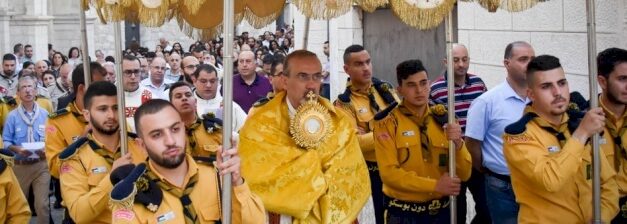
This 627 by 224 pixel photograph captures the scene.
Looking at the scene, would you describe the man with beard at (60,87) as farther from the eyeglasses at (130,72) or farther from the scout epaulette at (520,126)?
the scout epaulette at (520,126)

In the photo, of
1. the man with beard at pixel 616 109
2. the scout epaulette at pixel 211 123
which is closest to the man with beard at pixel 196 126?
the scout epaulette at pixel 211 123

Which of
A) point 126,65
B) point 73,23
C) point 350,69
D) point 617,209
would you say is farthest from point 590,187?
point 73,23

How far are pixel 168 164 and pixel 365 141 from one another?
3514 millimetres

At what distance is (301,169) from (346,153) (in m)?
0.37

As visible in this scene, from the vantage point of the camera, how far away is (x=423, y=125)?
787 cm

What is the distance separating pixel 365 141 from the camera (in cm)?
873

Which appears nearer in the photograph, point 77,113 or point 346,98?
Answer: point 77,113

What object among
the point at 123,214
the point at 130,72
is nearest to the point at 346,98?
the point at 130,72

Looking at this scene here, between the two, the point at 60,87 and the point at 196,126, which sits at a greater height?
the point at 60,87

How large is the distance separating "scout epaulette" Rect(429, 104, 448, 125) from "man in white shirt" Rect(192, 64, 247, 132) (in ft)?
6.98

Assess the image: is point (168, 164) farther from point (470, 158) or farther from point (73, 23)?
point (73, 23)

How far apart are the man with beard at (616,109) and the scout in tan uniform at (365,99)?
260 cm

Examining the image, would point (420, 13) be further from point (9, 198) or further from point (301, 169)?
point (9, 198)

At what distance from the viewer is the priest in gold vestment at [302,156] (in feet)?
22.3
